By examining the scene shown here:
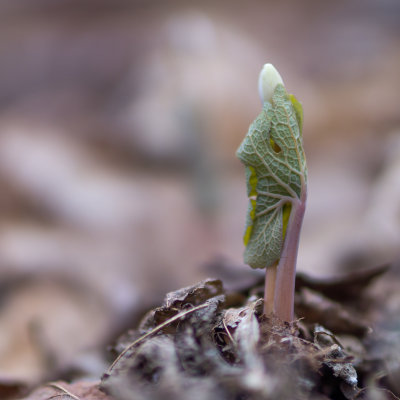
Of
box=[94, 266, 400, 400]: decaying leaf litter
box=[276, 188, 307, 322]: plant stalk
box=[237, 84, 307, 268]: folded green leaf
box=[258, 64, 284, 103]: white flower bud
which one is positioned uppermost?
box=[258, 64, 284, 103]: white flower bud

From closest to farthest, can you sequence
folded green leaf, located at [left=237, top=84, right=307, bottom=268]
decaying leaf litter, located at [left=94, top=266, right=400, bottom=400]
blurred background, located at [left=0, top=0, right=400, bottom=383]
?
decaying leaf litter, located at [left=94, top=266, right=400, bottom=400] < folded green leaf, located at [left=237, top=84, right=307, bottom=268] < blurred background, located at [left=0, top=0, right=400, bottom=383]

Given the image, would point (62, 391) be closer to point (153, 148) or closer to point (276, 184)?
point (276, 184)

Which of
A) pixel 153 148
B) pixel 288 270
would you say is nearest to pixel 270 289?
pixel 288 270

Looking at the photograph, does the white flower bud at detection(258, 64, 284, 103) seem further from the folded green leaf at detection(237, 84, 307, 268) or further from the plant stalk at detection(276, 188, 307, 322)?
the plant stalk at detection(276, 188, 307, 322)

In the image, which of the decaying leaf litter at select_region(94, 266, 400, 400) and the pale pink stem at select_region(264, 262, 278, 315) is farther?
the pale pink stem at select_region(264, 262, 278, 315)

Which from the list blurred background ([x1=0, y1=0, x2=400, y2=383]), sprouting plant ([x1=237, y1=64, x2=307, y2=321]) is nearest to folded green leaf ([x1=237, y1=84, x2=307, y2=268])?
sprouting plant ([x1=237, y1=64, x2=307, y2=321])

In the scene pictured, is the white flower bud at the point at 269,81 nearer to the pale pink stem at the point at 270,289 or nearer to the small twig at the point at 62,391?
the pale pink stem at the point at 270,289

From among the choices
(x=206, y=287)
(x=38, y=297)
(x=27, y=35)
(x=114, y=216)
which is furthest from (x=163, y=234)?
(x=27, y=35)
